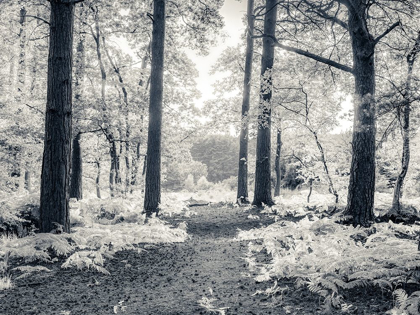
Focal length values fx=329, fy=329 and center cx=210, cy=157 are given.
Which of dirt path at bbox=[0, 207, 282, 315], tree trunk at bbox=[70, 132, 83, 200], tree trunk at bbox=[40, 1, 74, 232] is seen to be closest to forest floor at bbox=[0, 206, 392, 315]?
dirt path at bbox=[0, 207, 282, 315]

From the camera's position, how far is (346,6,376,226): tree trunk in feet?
21.2

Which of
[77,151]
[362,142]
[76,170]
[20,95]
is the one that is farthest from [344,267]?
[20,95]

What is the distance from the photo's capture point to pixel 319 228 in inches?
242

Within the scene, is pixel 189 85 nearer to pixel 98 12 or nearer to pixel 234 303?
pixel 98 12

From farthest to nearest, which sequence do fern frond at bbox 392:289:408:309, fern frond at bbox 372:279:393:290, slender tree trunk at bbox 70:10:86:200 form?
1. slender tree trunk at bbox 70:10:86:200
2. fern frond at bbox 372:279:393:290
3. fern frond at bbox 392:289:408:309

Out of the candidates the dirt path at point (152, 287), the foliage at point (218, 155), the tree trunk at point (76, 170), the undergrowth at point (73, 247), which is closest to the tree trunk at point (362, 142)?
the dirt path at point (152, 287)

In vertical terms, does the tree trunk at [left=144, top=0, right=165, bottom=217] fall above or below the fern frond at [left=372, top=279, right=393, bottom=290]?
above

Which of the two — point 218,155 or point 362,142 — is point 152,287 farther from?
point 218,155

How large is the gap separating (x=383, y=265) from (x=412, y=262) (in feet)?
1.09

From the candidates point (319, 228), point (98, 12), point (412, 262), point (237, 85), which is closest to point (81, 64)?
point (98, 12)

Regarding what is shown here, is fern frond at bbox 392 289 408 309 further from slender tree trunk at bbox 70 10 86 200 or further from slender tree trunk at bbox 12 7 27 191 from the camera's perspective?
slender tree trunk at bbox 12 7 27 191

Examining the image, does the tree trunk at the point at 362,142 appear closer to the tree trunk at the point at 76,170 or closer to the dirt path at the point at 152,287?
the dirt path at the point at 152,287

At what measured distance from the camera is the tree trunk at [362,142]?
21.2ft

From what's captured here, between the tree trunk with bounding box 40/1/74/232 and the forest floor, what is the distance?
1.28m
